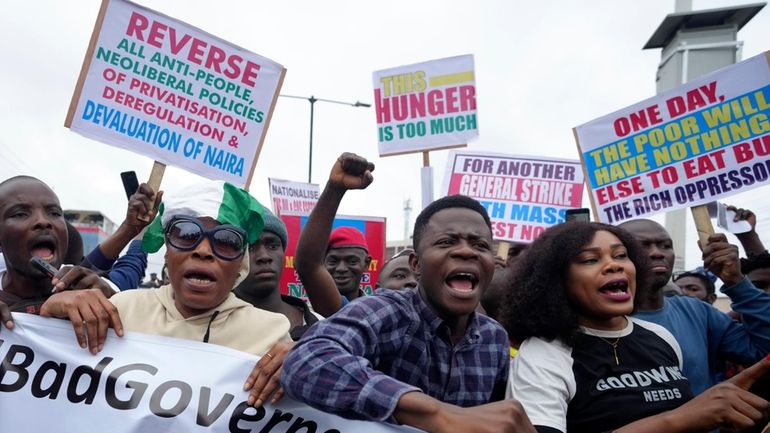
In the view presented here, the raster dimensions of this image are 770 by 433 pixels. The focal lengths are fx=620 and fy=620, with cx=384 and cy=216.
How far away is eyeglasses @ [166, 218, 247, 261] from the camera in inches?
89.9

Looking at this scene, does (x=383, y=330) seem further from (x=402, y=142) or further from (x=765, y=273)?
(x=402, y=142)

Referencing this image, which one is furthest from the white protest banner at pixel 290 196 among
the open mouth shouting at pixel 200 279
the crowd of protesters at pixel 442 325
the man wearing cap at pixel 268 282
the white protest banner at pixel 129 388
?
the white protest banner at pixel 129 388

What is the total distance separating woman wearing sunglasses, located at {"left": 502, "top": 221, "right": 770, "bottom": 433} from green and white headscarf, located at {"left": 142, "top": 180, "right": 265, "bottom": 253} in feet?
3.74

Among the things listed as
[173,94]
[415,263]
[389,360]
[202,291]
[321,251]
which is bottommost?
A: [389,360]

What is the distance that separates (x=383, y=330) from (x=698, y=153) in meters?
3.04

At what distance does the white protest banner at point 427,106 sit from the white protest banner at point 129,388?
4410mm

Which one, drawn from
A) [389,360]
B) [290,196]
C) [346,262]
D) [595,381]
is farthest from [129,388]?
[290,196]

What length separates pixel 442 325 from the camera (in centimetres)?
223

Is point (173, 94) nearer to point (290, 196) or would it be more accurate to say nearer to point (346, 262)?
point (346, 262)

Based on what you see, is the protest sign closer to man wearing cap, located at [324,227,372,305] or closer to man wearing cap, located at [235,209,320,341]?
man wearing cap, located at [324,227,372,305]

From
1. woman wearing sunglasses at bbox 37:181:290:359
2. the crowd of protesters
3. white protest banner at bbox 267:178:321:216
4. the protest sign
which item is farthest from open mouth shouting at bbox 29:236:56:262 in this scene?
white protest banner at bbox 267:178:321:216

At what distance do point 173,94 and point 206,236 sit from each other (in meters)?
2.08

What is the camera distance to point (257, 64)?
4234 mm

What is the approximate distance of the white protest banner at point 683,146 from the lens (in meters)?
3.97
